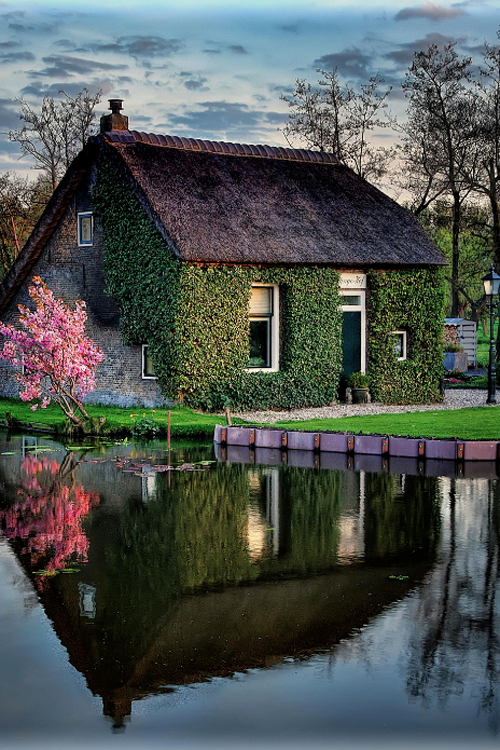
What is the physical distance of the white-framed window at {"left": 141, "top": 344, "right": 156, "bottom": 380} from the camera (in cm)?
2802

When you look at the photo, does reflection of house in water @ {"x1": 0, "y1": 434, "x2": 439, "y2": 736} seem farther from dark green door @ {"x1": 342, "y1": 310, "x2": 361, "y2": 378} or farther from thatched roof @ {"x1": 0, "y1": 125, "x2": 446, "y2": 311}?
dark green door @ {"x1": 342, "y1": 310, "x2": 361, "y2": 378}

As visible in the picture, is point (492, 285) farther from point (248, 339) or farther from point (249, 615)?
point (249, 615)

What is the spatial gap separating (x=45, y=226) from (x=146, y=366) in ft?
18.8

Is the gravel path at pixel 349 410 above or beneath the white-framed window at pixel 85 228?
beneath

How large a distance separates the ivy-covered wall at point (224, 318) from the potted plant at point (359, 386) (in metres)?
0.43

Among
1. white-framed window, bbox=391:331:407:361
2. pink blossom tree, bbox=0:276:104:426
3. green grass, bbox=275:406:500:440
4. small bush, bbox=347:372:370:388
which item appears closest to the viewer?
green grass, bbox=275:406:500:440

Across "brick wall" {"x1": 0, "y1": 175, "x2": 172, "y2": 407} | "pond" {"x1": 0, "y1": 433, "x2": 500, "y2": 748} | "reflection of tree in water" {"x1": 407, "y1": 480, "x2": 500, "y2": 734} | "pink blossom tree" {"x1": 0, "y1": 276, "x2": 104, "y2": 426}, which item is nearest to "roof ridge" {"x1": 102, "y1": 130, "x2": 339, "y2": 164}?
"brick wall" {"x1": 0, "y1": 175, "x2": 172, "y2": 407}

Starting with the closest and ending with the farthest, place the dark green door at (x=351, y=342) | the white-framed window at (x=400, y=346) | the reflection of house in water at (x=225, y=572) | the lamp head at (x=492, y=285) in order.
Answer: the reflection of house in water at (x=225, y=572)
the lamp head at (x=492, y=285)
the dark green door at (x=351, y=342)
the white-framed window at (x=400, y=346)

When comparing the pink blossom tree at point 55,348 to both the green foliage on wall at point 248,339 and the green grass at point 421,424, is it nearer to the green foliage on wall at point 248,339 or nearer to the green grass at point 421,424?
the green foliage on wall at point 248,339

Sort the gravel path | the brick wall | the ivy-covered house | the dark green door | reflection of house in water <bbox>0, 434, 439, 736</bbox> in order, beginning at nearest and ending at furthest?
reflection of house in water <bbox>0, 434, 439, 736</bbox> → the gravel path → the ivy-covered house → the brick wall → the dark green door

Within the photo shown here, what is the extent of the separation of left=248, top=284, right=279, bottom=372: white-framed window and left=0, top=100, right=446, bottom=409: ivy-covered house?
38mm

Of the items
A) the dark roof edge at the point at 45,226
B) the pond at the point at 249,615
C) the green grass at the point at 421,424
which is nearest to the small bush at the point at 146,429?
the green grass at the point at 421,424

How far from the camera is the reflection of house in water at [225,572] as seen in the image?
28.4 feet

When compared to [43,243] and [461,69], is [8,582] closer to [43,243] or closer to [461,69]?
[43,243]
